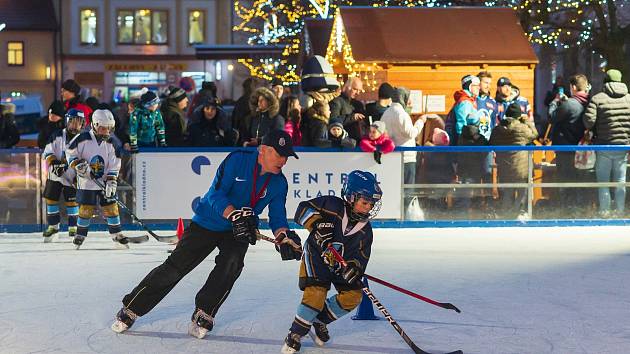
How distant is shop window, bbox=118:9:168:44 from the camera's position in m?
50.2

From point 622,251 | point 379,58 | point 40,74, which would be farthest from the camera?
point 40,74

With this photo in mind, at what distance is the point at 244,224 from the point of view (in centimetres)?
632

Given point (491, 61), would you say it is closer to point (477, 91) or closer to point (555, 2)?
point (477, 91)

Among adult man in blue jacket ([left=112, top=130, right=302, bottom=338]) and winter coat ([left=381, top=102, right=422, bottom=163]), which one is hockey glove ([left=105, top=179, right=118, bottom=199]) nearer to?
winter coat ([left=381, top=102, right=422, bottom=163])

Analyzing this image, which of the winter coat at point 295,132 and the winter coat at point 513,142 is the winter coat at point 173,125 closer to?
the winter coat at point 295,132

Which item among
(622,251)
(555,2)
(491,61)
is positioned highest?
(555,2)

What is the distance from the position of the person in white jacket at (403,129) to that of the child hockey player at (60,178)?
3.38 m

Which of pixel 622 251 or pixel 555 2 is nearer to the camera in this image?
pixel 622 251

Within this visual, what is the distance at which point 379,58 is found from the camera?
51.7 feet

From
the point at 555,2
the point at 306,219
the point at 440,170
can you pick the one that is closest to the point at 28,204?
the point at 440,170

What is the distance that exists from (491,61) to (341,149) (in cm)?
436

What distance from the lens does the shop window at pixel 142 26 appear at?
1977 inches

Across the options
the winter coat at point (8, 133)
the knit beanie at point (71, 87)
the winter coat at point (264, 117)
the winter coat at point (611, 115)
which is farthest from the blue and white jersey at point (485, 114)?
the winter coat at point (8, 133)

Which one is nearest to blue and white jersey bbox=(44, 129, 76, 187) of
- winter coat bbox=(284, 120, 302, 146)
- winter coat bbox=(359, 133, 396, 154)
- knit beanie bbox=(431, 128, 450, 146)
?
winter coat bbox=(284, 120, 302, 146)
